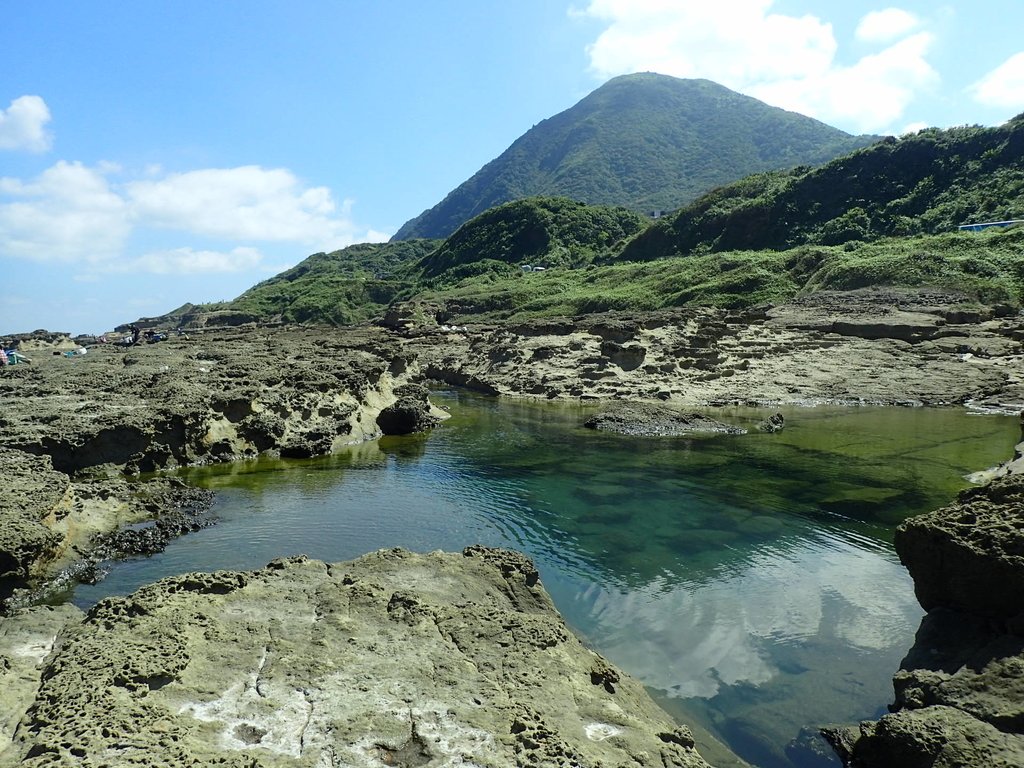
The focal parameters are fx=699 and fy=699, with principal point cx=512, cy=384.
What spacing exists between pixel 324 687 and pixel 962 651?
6.96 m

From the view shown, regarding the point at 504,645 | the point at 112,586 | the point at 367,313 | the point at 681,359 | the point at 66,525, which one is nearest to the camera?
the point at 504,645

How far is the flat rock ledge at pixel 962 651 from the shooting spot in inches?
255

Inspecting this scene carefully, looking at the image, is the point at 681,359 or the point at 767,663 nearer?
the point at 767,663

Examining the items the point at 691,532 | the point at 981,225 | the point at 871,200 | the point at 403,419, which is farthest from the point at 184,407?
the point at 871,200

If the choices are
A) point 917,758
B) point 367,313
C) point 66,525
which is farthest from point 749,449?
point 367,313

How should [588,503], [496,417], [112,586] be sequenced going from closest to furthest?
[112,586] < [588,503] < [496,417]

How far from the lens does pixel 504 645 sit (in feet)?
25.9

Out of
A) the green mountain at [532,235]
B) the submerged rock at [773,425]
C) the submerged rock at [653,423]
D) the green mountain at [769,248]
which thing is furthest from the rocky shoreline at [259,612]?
the green mountain at [532,235]

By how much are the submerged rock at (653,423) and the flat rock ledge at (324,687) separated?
19.0 meters

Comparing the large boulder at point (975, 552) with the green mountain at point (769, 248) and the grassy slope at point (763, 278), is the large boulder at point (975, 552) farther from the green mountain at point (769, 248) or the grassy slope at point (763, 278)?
the grassy slope at point (763, 278)

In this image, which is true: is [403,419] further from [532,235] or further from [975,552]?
[532,235]

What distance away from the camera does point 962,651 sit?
25.7ft

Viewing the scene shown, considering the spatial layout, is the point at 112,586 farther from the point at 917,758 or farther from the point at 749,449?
the point at 749,449

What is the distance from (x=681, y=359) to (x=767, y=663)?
28.6m
